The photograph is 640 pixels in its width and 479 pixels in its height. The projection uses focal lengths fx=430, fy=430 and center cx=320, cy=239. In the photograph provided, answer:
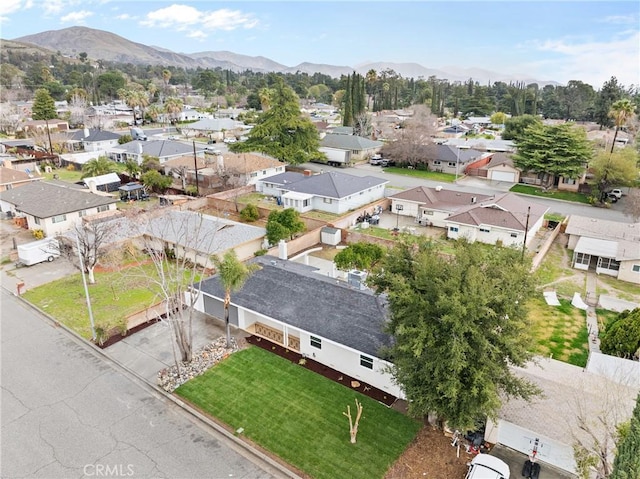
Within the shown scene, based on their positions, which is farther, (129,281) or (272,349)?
(129,281)

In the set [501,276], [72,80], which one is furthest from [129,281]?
[72,80]

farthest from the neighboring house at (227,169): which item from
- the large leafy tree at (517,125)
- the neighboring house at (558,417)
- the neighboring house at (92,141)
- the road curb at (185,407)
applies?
the large leafy tree at (517,125)

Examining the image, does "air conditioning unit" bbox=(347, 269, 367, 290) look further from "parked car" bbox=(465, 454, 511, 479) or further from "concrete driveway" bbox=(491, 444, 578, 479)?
"parked car" bbox=(465, 454, 511, 479)

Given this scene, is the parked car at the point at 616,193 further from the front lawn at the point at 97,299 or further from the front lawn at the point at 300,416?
the front lawn at the point at 97,299

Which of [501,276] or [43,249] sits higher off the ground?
[501,276]

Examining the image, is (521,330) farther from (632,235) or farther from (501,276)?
(632,235)

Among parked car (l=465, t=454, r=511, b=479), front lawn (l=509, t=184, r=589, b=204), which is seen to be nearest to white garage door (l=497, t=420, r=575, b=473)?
parked car (l=465, t=454, r=511, b=479)
